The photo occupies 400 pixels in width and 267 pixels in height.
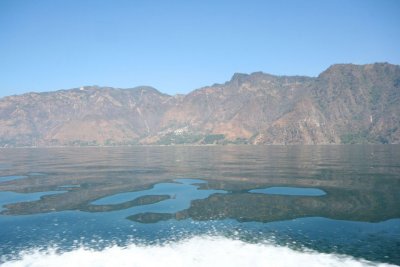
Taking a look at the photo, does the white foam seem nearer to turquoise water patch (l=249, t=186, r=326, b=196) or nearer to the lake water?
the lake water

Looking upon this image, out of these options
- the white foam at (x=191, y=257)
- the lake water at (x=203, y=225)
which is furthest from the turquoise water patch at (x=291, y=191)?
the white foam at (x=191, y=257)

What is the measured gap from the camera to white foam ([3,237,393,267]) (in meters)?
21.7

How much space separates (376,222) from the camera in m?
30.4

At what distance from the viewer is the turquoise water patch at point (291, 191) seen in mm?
45562

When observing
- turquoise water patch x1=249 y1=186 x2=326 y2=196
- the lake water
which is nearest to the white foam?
the lake water

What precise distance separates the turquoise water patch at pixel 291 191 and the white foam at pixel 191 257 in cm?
2215

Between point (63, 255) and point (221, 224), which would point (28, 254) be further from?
point (221, 224)

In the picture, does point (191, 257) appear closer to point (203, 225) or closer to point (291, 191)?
point (203, 225)

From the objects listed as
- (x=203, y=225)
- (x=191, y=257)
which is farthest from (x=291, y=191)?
(x=191, y=257)

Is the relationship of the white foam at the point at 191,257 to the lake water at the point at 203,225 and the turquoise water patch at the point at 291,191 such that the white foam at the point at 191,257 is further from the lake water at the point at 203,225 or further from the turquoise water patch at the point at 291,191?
the turquoise water patch at the point at 291,191

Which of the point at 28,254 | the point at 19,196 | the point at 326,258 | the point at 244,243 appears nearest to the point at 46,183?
the point at 19,196

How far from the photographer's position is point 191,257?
22.9 metres

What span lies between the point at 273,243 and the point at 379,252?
713 cm

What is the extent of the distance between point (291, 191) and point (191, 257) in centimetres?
2812
